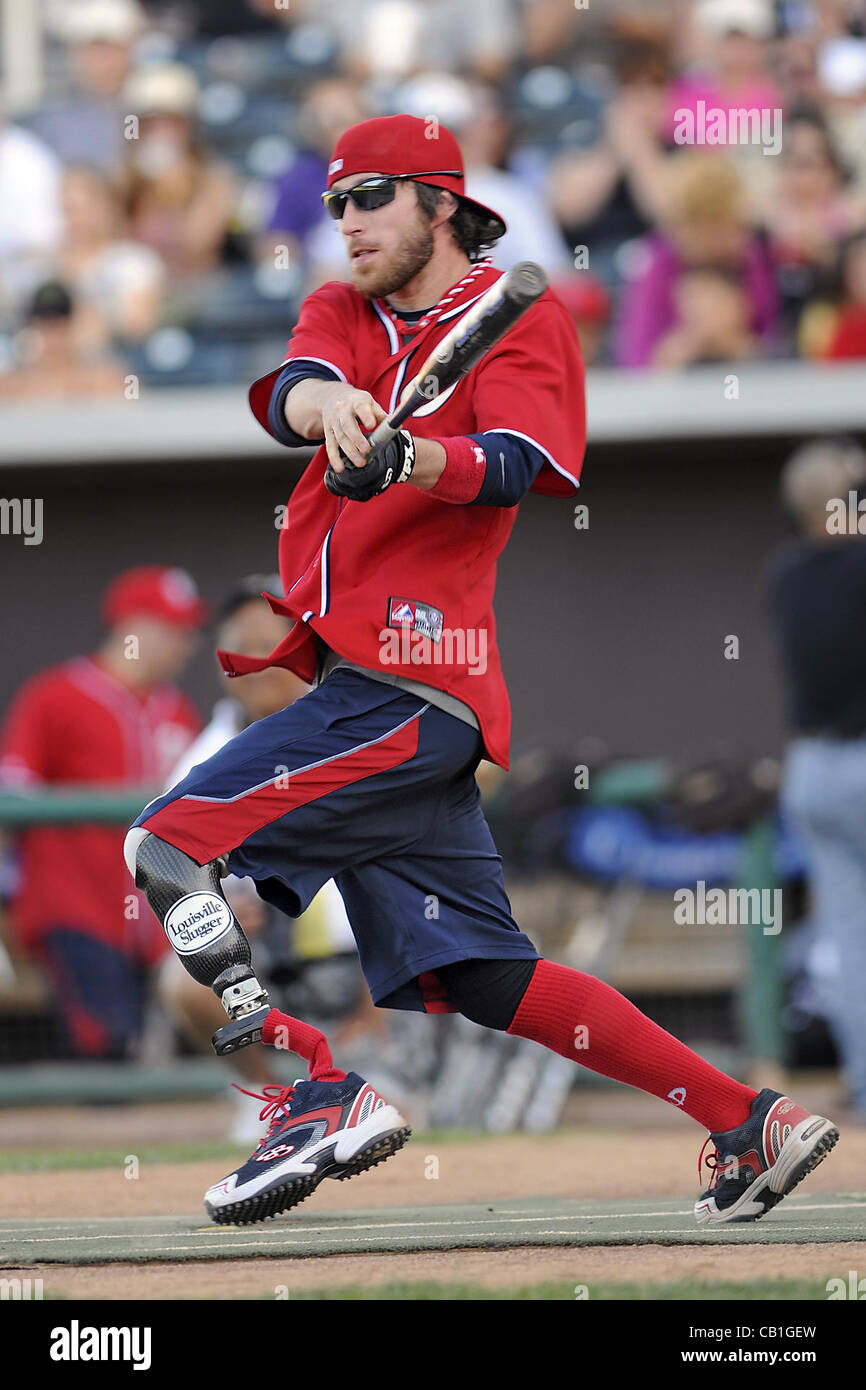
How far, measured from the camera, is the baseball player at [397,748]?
297 centimetres

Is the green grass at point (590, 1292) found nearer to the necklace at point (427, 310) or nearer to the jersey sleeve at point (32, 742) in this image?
the necklace at point (427, 310)

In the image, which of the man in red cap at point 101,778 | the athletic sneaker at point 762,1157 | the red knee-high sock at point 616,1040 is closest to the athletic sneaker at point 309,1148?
the red knee-high sock at point 616,1040

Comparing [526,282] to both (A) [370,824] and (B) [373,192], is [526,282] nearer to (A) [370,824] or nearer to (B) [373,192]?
(B) [373,192]

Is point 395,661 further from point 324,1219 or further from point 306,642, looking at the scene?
point 324,1219

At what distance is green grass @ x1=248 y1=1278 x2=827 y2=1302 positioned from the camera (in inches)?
99.3

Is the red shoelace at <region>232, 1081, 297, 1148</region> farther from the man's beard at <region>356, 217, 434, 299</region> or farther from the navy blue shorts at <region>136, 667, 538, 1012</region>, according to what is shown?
the man's beard at <region>356, 217, 434, 299</region>

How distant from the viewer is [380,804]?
306cm

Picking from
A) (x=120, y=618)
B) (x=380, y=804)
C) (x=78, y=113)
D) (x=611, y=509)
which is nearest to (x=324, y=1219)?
(x=380, y=804)

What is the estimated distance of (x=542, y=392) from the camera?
312cm

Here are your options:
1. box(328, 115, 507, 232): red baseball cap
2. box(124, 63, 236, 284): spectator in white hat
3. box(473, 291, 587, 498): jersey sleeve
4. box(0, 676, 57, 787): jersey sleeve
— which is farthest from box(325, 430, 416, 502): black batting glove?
box(124, 63, 236, 284): spectator in white hat

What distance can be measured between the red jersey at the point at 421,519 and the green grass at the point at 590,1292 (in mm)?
Answer: 942

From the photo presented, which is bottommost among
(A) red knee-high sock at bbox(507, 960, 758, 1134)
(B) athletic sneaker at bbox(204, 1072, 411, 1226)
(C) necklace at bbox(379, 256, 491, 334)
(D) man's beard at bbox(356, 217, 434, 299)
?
(B) athletic sneaker at bbox(204, 1072, 411, 1226)
